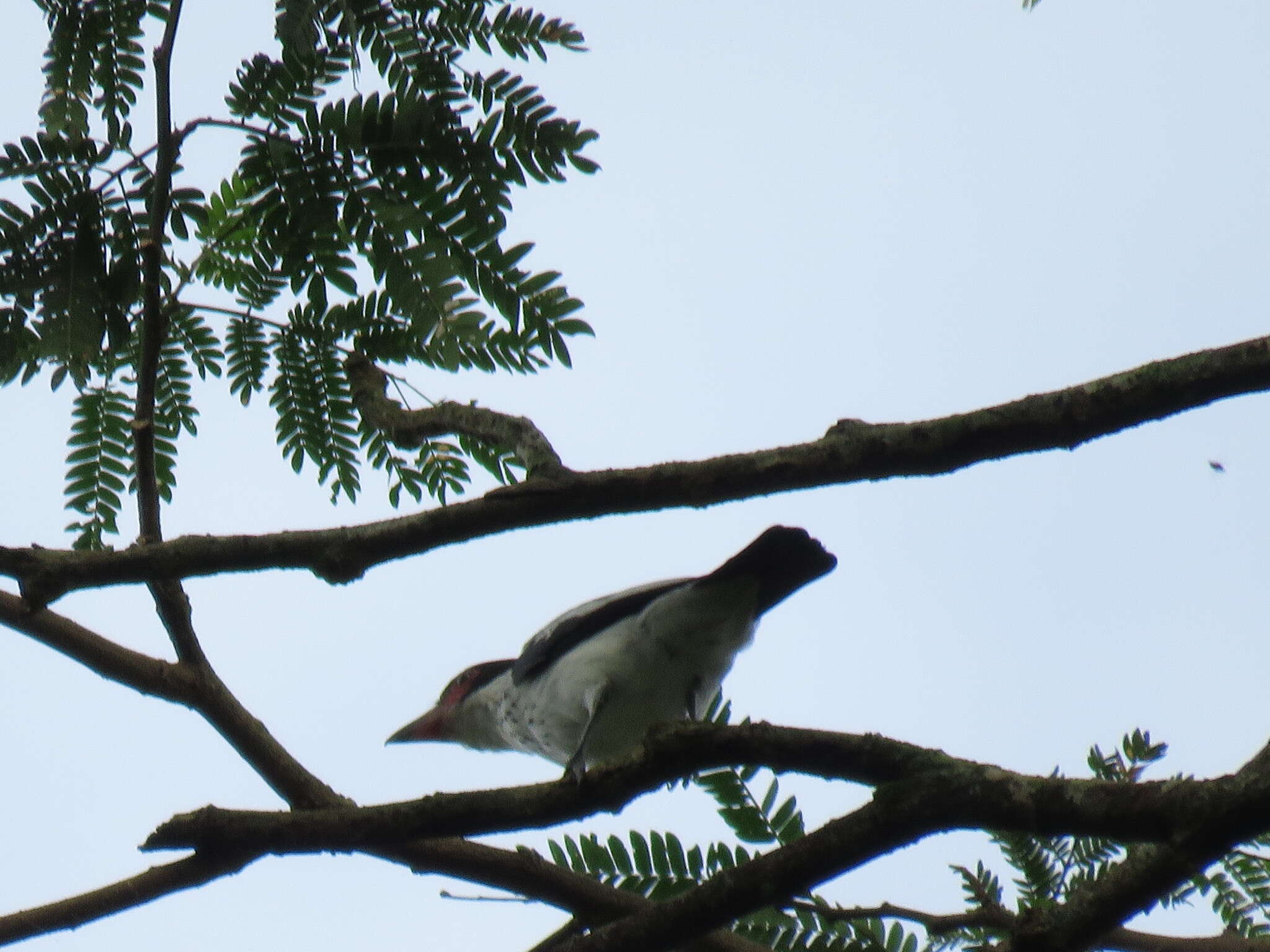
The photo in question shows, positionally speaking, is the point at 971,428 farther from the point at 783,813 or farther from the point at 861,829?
the point at 783,813

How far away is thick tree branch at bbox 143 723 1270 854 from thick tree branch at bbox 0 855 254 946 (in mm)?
114

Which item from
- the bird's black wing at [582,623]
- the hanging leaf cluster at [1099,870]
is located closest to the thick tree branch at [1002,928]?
the hanging leaf cluster at [1099,870]

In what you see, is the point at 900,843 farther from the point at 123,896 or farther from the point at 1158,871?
the point at 123,896

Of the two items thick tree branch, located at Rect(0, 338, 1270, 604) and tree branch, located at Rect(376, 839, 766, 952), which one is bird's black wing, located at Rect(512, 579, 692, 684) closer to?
tree branch, located at Rect(376, 839, 766, 952)

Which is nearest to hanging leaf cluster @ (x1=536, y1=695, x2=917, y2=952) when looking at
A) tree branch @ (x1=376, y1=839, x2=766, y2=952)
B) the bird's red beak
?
tree branch @ (x1=376, y1=839, x2=766, y2=952)

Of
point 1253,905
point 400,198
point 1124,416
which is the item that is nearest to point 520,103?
point 400,198

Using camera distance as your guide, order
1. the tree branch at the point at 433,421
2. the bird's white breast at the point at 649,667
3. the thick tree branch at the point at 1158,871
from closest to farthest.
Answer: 1. the thick tree branch at the point at 1158,871
2. the tree branch at the point at 433,421
3. the bird's white breast at the point at 649,667

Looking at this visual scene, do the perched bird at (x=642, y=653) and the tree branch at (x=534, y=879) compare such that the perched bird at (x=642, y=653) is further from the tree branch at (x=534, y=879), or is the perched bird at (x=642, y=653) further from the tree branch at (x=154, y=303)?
the tree branch at (x=154, y=303)

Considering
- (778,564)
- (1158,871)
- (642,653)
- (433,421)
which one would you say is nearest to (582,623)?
(642,653)

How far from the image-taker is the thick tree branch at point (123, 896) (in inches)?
94.9

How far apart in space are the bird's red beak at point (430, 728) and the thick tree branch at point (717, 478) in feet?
10.6

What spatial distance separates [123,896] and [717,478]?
1.41m

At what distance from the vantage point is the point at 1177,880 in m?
1.91

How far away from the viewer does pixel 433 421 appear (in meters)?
3.15
